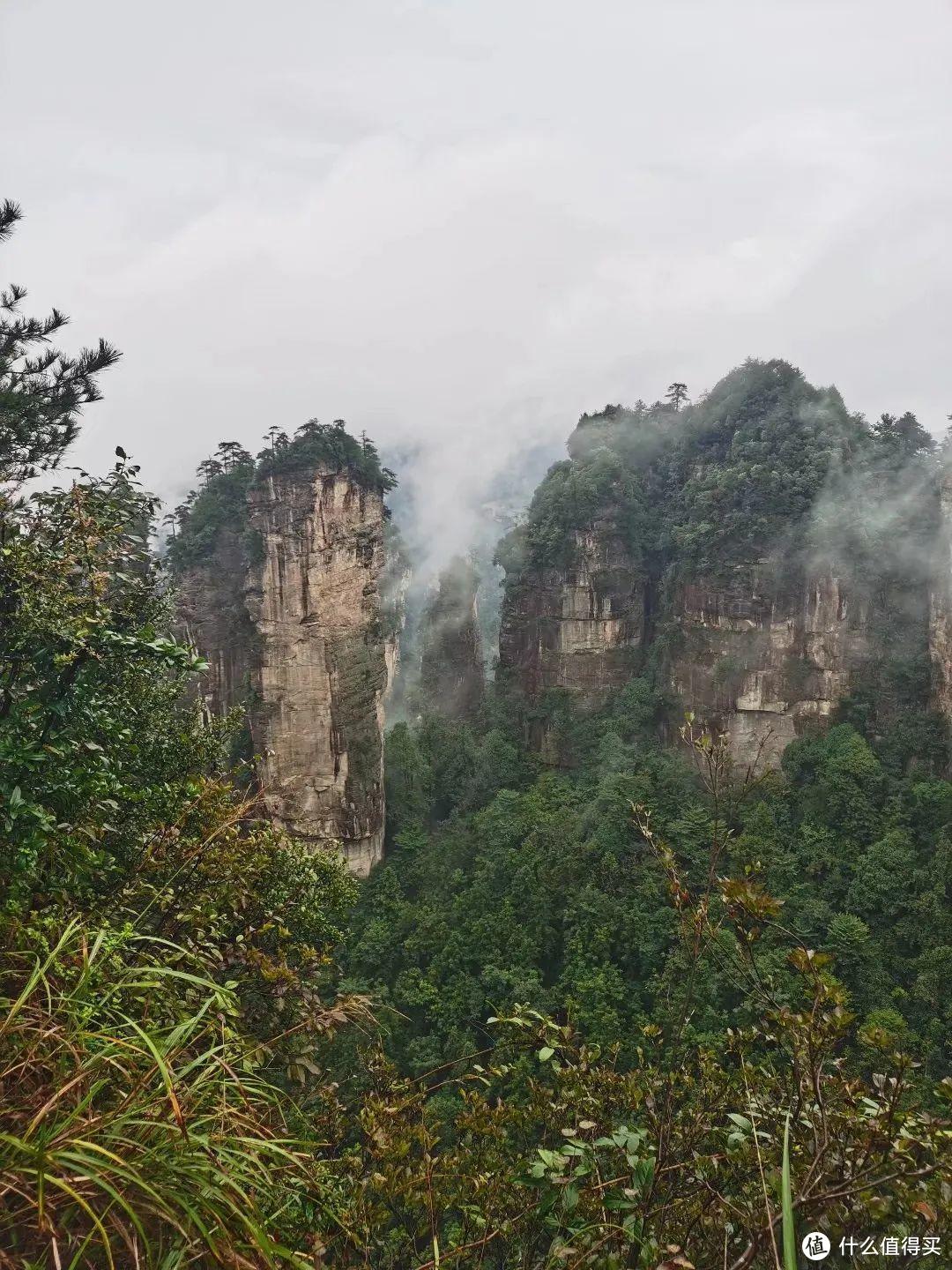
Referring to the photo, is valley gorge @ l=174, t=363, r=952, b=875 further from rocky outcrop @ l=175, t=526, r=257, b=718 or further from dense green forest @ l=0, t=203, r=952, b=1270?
dense green forest @ l=0, t=203, r=952, b=1270

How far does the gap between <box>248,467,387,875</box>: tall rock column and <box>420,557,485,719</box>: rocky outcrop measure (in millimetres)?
10731

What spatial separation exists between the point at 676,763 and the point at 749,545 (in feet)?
24.5

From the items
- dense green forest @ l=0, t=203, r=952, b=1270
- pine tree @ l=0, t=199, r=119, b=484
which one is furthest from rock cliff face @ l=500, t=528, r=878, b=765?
pine tree @ l=0, t=199, r=119, b=484

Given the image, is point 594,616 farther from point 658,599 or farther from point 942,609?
point 942,609

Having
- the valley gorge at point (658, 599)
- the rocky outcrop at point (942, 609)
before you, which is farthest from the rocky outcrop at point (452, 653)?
the rocky outcrop at point (942, 609)

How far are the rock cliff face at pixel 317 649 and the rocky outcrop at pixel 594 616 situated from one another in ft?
26.2

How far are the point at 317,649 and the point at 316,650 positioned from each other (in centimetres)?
4

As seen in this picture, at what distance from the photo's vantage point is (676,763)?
915 inches

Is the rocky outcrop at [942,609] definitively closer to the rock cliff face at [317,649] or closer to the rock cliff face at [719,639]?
the rock cliff face at [719,639]

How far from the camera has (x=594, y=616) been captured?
28.0m

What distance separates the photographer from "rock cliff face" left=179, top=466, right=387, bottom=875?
73.2 feet

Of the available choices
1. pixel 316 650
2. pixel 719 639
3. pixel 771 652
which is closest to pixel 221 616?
pixel 316 650

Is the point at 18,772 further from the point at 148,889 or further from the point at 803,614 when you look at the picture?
the point at 803,614

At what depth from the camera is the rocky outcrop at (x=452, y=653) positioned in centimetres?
3419
